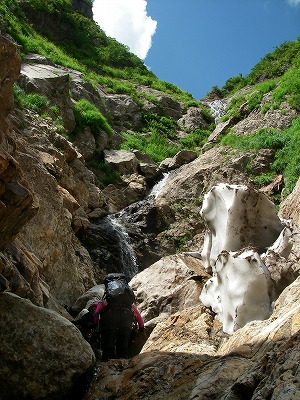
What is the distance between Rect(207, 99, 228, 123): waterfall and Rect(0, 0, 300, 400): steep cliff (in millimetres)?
566

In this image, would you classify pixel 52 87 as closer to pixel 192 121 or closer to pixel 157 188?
pixel 157 188

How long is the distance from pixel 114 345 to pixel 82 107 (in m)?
17.8

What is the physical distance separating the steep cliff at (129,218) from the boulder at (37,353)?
0.02 m

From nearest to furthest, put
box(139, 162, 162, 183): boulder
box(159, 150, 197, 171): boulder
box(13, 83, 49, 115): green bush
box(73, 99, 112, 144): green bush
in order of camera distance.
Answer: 1. box(13, 83, 49, 115): green bush
2. box(139, 162, 162, 183): boulder
3. box(73, 99, 112, 144): green bush
4. box(159, 150, 197, 171): boulder

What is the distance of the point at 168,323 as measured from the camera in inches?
309

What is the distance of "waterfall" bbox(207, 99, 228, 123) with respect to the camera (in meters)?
35.0

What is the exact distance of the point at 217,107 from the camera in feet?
122

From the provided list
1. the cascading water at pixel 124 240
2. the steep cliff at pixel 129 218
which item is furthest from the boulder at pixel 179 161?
the cascading water at pixel 124 240

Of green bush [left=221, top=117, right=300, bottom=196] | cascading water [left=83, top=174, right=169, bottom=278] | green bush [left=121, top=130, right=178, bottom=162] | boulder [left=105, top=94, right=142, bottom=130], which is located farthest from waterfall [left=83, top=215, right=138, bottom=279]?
boulder [left=105, top=94, right=142, bottom=130]

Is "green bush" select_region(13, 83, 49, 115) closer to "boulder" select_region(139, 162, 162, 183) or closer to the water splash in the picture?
"boulder" select_region(139, 162, 162, 183)

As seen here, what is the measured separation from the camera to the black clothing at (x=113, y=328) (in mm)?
7367

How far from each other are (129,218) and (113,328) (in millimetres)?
10237

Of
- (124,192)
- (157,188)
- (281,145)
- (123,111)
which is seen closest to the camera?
(281,145)

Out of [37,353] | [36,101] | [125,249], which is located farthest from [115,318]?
[36,101]
